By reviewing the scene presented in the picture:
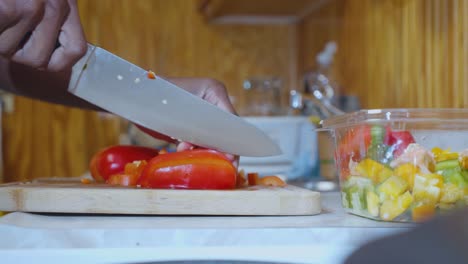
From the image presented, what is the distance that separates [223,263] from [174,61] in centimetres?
269

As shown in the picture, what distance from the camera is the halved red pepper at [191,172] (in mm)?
870

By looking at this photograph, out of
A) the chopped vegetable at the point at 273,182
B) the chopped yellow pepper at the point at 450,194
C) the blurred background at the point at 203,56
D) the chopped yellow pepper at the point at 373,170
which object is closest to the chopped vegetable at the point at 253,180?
the chopped vegetable at the point at 273,182

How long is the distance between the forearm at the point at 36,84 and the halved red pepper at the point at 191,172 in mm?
337

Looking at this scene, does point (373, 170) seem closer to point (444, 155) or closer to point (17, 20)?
point (444, 155)

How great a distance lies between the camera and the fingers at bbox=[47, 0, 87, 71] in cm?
90

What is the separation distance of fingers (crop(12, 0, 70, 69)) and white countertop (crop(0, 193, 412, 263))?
0.81 ft

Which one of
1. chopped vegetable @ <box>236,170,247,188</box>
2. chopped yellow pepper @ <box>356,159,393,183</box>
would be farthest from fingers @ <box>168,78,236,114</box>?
chopped yellow pepper @ <box>356,159,393,183</box>

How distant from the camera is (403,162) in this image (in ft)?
2.41

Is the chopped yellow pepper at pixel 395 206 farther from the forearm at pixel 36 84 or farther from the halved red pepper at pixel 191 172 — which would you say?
the forearm at pixel 36 84

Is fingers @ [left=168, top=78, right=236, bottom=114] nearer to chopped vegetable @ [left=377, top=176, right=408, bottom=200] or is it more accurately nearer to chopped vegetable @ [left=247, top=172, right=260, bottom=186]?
chopped vegetable @ [left=247, top=172, right=260, bottom=186]

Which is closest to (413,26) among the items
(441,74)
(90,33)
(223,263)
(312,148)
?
(441,74)

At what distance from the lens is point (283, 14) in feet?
10.7

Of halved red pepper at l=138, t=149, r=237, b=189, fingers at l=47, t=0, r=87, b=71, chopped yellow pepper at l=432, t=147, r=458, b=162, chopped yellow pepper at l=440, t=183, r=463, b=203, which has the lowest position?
chopped yellow pepper at l=440, t=183, r=463, b=203

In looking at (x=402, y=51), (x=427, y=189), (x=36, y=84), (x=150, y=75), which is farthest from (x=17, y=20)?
(x=402, y=51)
